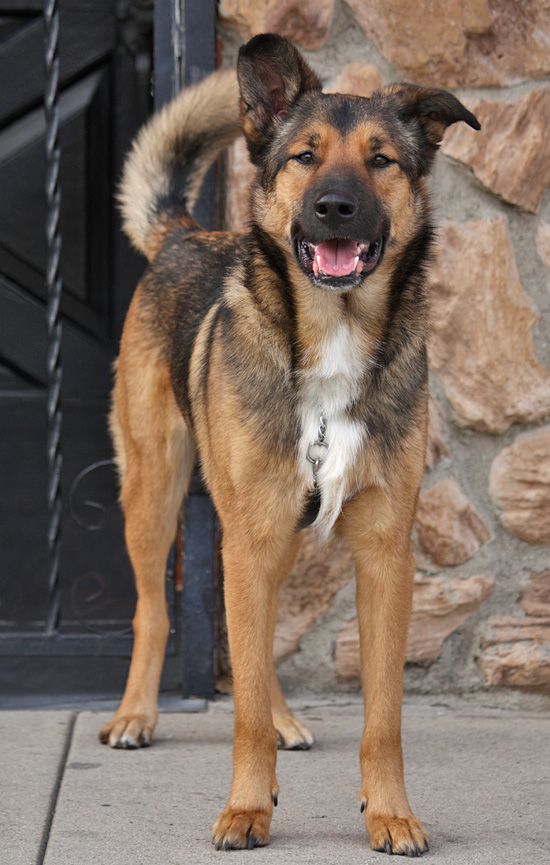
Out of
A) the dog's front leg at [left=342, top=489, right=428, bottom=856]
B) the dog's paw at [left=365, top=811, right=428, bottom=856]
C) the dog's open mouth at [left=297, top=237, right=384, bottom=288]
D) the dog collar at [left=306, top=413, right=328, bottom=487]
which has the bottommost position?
the dog's paw at [left=365, top=811, right=428, bottom=856]

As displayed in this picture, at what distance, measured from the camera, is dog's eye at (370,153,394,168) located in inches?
123

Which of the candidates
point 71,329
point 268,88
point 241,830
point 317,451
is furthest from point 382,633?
point 71,329

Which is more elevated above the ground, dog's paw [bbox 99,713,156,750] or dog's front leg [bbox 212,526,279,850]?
dog's front leg [bbox 212,526,279,850]

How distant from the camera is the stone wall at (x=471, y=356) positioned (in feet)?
13.2

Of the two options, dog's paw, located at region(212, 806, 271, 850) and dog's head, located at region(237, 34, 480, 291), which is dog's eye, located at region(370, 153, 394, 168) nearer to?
dog's head, located at region(237, 34, 480, 291)

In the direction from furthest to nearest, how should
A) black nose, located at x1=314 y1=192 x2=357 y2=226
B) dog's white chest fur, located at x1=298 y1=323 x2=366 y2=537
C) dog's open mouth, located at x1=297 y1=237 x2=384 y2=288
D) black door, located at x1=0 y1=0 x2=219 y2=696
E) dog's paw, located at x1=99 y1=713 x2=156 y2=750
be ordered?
black door, located at x1=0 y1=0 x2=219 y2=696, dog's paw, located at x1=99 y1=713 x2=156 y2=750, dog's white chest fur, located at x1=298 y1=323 x2=366 y2=537, dog's open mouth, located at x1=297 y1=237 x2=384 y2=288, black nose, located at x1=314 y1=192 x2=357 y2=226

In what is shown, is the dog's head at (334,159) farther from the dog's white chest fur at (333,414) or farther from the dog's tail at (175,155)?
the dog's tail at (175,155)

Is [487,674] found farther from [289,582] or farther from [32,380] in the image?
[32,380]

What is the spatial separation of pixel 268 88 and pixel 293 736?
1838 millimetres

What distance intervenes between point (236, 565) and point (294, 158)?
100 cm

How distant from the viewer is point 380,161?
3.13m

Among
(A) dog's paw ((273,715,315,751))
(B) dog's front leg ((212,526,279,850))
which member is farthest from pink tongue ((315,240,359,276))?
(A) dog's paw ((273,715,315,751))

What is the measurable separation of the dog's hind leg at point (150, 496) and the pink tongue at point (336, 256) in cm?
100

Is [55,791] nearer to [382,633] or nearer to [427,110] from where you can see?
[382,633]
